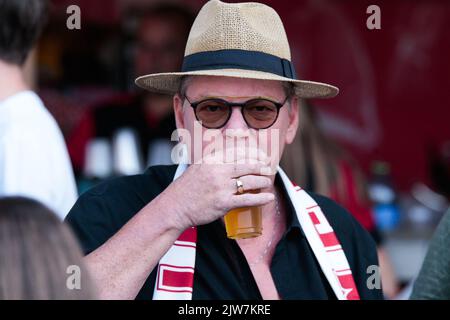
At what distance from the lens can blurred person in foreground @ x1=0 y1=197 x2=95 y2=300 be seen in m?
1.51

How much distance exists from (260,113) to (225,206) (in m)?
0.33

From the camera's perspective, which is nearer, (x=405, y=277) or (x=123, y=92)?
(x=405, y=277)

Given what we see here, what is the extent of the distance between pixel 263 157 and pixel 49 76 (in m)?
5.17

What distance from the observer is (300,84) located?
240cm

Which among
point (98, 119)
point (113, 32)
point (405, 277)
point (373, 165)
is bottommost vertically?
point (405, 277)

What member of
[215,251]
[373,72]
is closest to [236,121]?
[215,251]

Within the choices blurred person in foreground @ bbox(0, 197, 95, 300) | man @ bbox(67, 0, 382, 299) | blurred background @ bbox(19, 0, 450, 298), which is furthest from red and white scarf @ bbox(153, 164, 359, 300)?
blurred background @ bbox(19, 0, 450, 298)

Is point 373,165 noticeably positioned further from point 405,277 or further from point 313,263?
point 313,263

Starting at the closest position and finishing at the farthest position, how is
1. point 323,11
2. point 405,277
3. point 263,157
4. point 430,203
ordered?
point 263,157 < point 405,277 < point 430,203 < point 323,11

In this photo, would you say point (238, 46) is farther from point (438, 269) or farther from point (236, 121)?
point (438, 269)

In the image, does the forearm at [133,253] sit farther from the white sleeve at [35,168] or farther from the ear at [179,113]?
the white sleeve at [35,168]

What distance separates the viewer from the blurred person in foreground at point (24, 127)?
2.72 meters

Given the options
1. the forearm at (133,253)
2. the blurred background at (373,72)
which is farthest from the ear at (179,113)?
the blurred background at (373,72)

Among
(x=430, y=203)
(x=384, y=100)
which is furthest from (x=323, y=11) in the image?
(x=430, y=203)
